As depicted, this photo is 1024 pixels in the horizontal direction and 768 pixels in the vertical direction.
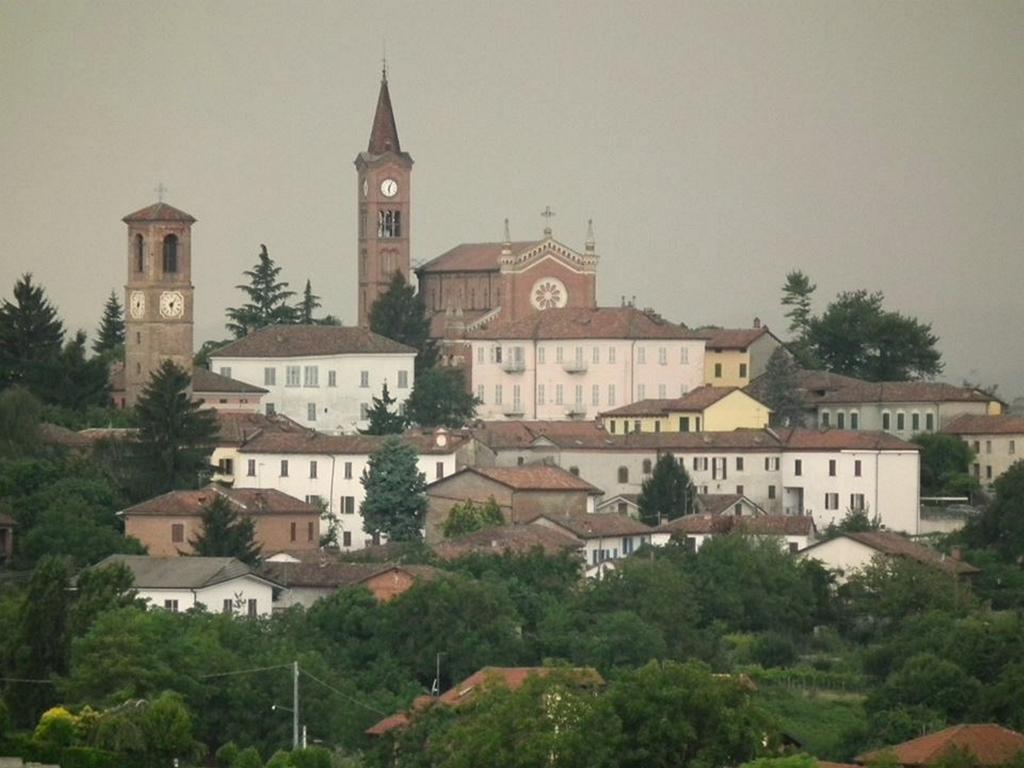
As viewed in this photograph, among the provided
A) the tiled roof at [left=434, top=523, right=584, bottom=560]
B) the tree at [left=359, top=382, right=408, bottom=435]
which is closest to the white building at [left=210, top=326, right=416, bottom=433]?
the tree at [left=359, top=382, right=408, bottom=435]

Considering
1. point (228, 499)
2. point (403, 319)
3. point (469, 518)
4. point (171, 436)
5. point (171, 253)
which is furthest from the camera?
point (403, 319)

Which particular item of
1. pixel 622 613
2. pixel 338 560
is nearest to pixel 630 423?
pixel 338 560

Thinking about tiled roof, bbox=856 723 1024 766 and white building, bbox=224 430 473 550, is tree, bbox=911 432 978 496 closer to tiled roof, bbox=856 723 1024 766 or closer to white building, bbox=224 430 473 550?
white building, bbox=224 430 473 550

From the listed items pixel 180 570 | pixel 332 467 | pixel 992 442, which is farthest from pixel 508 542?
pixel 992 442

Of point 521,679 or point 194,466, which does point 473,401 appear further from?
point 521,679

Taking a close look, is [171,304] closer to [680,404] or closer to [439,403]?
[439,403]
